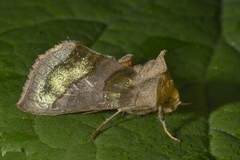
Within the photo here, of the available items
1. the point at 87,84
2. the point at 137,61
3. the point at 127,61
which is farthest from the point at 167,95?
the point at 137,61

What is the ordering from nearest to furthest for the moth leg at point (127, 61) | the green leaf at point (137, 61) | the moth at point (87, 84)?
the green leaf at point (137, 61)
the moth at point (87, 84)
the moth leg at point (127, 61)

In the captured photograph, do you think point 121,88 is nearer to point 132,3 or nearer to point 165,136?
point 165,136

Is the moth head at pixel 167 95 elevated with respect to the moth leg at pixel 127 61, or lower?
lower

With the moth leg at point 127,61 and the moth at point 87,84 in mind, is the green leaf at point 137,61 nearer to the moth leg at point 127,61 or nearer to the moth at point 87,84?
the moth at point 87,84

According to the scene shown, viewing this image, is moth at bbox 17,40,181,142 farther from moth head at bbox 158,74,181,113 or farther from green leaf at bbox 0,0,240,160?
green leaf at bbox 0,0,240,160

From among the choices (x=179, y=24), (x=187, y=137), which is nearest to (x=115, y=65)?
(x=187, y=137)

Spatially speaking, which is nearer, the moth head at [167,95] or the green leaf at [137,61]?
the green leaf at [137,61]

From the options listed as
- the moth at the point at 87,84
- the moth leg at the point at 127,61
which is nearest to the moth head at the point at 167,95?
the moth at the point at 87,84

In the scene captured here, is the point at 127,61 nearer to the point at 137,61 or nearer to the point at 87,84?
the point at 87,84
